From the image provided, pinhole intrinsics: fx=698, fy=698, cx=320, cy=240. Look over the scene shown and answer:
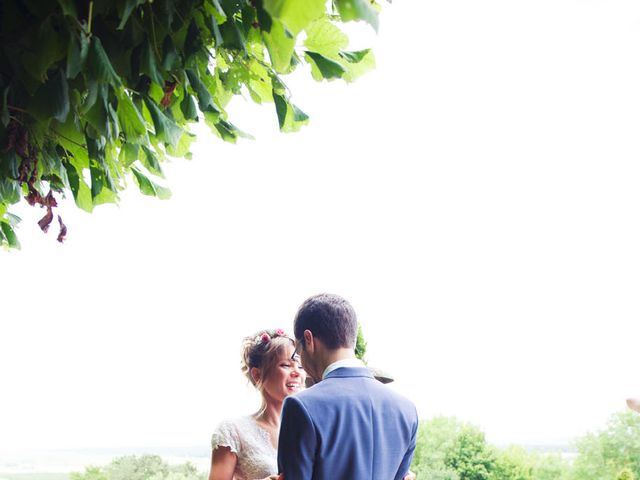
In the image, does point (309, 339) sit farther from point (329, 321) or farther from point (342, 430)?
point (342, 430)

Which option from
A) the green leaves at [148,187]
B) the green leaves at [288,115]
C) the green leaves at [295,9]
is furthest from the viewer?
the green leaves at [148,187]

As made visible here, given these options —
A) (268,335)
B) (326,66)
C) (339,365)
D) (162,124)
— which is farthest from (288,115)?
(268,335)

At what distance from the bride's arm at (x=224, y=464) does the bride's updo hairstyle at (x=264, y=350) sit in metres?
0.25

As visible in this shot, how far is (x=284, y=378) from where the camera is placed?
250 cm

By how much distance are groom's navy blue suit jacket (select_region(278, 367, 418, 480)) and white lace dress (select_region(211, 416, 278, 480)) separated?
0.86 meters

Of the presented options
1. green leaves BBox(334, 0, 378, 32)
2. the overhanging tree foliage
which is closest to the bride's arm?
the overhanging tree foliage

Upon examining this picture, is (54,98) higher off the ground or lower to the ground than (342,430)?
higher

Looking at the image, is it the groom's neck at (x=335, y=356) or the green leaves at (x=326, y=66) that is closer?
the green leaves at (x=326, y=66)

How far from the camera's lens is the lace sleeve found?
8.05 ft

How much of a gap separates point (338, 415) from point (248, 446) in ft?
3.35

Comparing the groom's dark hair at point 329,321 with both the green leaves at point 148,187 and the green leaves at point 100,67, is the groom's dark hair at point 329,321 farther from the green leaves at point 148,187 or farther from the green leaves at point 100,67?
the green leaves at point 100,67

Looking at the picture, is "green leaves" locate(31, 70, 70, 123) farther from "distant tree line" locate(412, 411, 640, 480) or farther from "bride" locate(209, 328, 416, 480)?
"distant tree line" locate(412, 411, 640, 480)

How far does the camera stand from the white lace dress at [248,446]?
2410 mm

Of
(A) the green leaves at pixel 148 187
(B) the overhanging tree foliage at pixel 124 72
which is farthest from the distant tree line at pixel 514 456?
(B) the overhanging tree foliage at pixel 124 72
